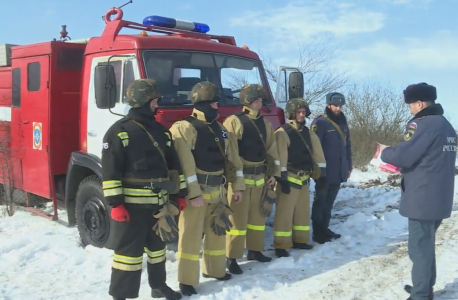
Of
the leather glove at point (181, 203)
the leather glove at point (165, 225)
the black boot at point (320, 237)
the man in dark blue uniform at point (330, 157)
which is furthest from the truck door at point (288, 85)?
the leather glove at point (165, 225)

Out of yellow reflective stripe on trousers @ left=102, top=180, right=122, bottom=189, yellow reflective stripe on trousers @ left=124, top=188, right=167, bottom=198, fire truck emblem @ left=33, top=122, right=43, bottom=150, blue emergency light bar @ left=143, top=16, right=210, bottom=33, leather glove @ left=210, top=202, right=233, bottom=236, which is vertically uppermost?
blue emergency light bar @ left=143, top=16, right=210, bottom=33

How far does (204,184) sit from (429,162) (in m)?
1.99

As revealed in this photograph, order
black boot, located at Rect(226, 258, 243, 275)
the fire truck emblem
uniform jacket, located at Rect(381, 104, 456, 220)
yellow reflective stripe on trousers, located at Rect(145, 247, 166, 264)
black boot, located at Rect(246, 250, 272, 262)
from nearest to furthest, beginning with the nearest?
uniform jacket, located at Rect(381, 104, 456, 220) → yellow reflective stripe on trousers, located at Rect(145, 247, 166, 264) → black boot, located at Rect(226, 258, 243, 275) → black boot, located at Rect(246, 250, 272, 262) → the fire truck emblem

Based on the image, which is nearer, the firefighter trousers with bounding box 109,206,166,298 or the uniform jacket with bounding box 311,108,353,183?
the firefighter trousers with bounding box 109,206,166,298

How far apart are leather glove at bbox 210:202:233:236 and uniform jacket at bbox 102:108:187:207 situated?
65 cm

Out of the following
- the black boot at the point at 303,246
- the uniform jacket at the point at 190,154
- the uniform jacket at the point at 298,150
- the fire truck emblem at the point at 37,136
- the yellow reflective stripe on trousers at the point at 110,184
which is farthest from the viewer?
the fire truck emblem at the point at 37,136

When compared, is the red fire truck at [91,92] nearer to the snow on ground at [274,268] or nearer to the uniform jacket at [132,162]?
the snow on ground at [274,268]

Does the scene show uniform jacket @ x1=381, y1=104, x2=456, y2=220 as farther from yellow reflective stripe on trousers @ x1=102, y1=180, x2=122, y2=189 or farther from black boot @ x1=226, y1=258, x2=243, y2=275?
yellow reflective stripe on trousers @ x1=102, y1=180, x2=122, y2=189

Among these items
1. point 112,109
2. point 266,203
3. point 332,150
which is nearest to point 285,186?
point 266,203

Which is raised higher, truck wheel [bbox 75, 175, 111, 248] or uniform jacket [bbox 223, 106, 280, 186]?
uniform jacket [bbox 223, 106, 280, 186]

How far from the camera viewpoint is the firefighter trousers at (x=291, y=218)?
5.45 meters

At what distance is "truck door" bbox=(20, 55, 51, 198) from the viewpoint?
611cm

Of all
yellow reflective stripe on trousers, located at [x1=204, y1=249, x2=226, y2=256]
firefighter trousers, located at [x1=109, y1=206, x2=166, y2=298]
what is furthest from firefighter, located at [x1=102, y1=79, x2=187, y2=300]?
yellow reflective stripe on trousers, located at [x1=204, y1=249, x2=226, y2=256]

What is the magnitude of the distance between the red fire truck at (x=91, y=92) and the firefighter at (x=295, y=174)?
47cm
